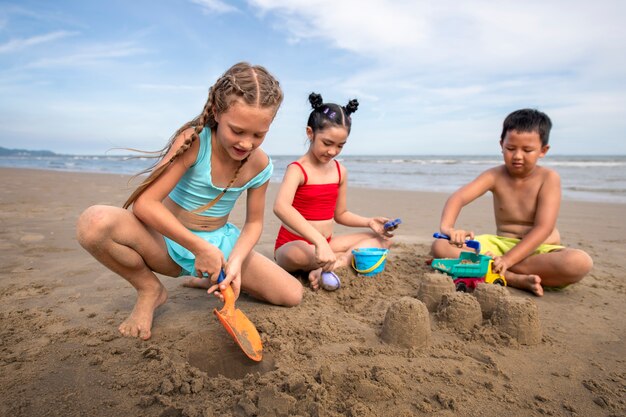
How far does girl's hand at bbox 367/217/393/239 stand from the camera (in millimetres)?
3357

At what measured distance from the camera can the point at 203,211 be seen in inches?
93.7

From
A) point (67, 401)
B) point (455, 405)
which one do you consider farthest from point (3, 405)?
point (455, 405)

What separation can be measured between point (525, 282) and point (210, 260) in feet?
7.08

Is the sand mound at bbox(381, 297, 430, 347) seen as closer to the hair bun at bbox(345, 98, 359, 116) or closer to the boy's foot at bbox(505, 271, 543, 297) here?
the boy's foot at bbox(505, 271, 543, 297)

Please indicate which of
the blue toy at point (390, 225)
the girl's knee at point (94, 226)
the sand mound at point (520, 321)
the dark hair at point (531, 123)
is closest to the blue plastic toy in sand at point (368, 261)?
the blue toy at point (390, 225)

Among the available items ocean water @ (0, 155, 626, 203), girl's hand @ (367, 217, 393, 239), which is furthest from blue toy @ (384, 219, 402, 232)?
ocean water @ (0, 155, 626, 203)

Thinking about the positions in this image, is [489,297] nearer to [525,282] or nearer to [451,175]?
[525,282]

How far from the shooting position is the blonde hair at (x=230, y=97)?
6.46 ft

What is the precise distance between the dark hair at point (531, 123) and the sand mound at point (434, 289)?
4.46 feet

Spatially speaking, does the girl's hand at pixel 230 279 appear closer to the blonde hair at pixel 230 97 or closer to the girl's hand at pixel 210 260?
the girl's hand at pixel 210 260

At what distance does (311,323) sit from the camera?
218 cm

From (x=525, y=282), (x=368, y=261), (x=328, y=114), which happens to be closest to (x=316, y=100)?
(x=328, y=114)

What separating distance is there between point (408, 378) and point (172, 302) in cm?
148

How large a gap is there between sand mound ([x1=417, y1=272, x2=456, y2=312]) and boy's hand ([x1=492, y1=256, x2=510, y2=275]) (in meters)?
0.62
